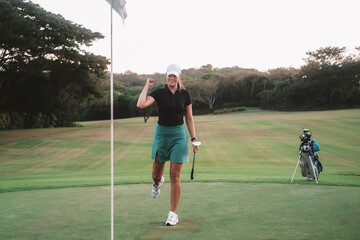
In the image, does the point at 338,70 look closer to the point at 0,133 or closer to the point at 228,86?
the point at 228,86

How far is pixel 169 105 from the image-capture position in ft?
16.2

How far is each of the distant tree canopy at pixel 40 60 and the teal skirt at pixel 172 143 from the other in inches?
1025

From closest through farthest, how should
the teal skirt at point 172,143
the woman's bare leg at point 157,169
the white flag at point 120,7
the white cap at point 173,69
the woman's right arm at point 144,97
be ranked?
the white flag at point 120,7
the woman's right arm at point 144,97
the white cap at point 173,69
the teal skirt at point 172,143
the woman's bare leg at point 157,169

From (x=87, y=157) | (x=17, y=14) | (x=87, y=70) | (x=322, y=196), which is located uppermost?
(x=17, y=14)

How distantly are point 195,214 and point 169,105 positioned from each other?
4.59 feet

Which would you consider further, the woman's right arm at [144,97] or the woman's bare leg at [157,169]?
the woman's bare leg at [157,169]

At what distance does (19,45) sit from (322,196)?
2941 cm

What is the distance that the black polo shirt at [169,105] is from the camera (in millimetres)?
4906

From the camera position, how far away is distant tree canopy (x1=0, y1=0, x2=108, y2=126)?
30.3m

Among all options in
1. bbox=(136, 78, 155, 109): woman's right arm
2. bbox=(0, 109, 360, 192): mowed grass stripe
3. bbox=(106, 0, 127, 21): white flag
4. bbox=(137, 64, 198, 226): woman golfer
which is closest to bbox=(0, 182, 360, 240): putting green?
bbox=(137, 64, 198, 226): woman golfer

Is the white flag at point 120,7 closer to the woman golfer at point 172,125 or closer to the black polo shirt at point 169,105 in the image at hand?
the woman golfer at point 172,125

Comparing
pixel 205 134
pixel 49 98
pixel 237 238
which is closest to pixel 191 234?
pixel 237 238

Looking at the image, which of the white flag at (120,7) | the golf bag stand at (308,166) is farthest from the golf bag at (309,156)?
the white flag at (120,7)

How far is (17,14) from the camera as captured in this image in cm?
2867
